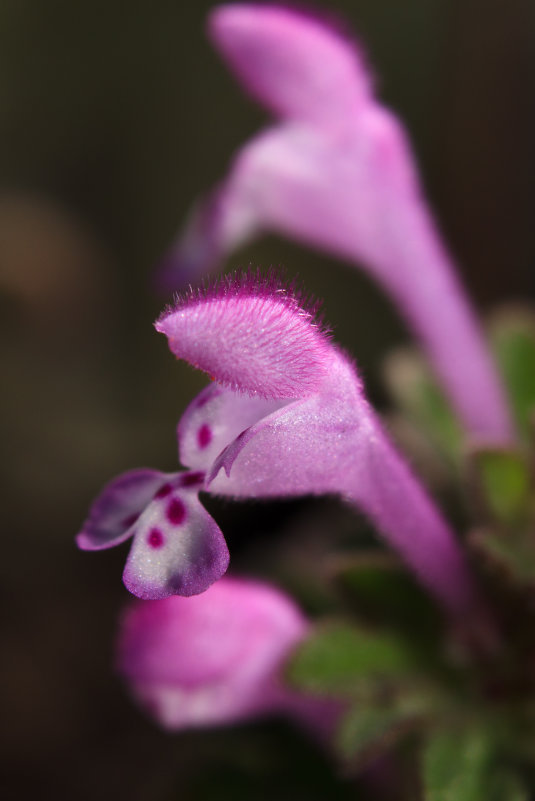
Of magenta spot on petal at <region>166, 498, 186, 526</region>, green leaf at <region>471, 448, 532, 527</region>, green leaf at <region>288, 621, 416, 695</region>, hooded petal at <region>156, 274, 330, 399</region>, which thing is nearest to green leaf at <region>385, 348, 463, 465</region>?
green leaf at <region>471, 448, 532, 527</region>

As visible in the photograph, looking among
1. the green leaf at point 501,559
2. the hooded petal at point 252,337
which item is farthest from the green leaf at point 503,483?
the hooded petal at point 252,337

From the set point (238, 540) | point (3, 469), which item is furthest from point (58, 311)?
point (238, 540)

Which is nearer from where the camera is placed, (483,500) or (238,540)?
(483,500)

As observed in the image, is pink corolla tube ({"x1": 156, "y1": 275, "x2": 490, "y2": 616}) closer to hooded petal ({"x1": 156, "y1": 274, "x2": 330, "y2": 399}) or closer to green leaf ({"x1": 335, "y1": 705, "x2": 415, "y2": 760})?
hooded petal ({"x1": 156, "y1": 274, "x2": 330, "y2": 399})

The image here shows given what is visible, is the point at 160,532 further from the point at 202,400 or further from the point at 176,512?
the point at 202,400

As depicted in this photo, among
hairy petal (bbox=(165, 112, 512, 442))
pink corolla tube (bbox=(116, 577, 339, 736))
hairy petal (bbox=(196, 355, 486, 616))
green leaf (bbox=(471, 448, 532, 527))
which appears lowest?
pink corolla tube (bbox=(116, 577, 339, 736))

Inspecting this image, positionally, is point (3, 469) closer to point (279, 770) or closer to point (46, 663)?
Result: point (46, 663)
